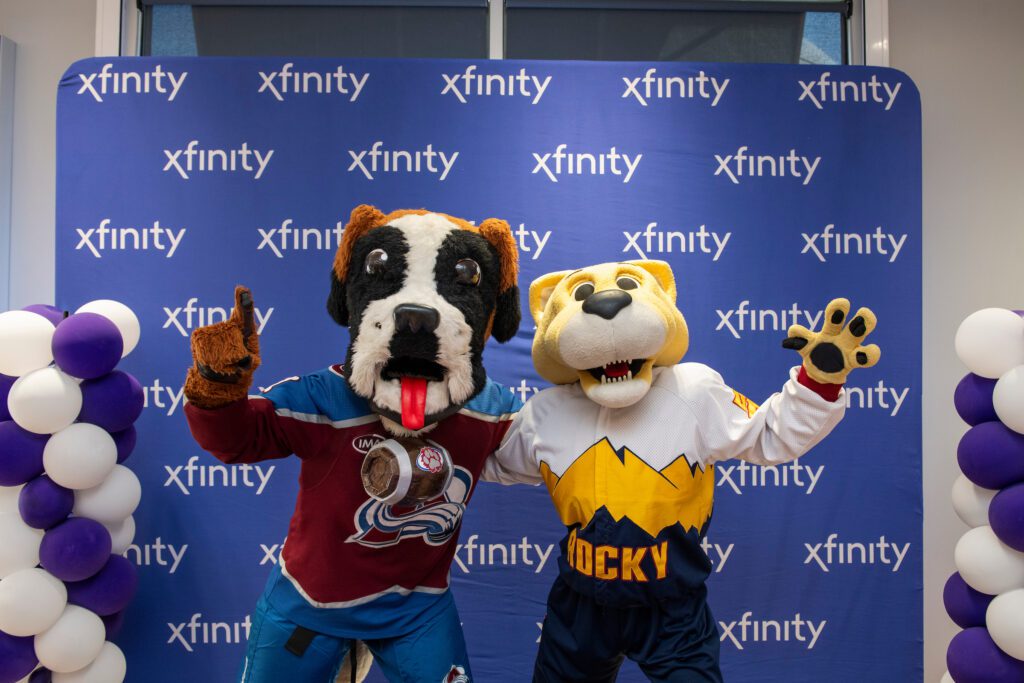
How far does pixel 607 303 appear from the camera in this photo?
1.77 metres

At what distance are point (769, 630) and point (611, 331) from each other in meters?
1.58

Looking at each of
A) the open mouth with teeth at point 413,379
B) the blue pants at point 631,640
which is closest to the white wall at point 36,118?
the open mouth with teeth at point 413,379

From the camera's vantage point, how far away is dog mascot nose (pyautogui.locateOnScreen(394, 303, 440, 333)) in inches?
64.2

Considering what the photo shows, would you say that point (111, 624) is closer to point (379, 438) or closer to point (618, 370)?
point (379, 438)

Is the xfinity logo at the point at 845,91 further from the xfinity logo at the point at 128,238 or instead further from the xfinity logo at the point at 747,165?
the xfinity logo at the point at 128,238

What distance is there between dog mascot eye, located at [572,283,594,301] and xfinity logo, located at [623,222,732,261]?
90cm

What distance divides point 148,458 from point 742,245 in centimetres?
217

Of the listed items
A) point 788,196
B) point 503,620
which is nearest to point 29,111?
point 503,620

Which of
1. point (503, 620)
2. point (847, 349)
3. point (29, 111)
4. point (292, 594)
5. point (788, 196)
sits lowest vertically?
point (503, 620)

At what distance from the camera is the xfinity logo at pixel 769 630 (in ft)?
9.03

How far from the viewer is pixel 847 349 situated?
5.57 ft

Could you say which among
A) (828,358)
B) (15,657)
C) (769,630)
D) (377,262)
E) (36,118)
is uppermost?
(36,118)

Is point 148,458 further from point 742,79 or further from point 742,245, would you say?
point 742,79

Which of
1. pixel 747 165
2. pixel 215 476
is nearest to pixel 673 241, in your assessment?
pixel 747 165
